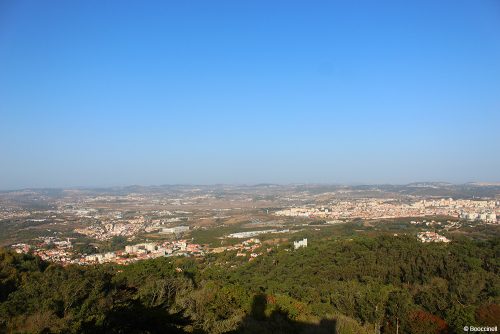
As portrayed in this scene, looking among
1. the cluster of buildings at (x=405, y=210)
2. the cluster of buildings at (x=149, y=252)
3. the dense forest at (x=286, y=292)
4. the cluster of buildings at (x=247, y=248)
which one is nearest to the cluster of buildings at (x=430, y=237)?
the dense forest at (x=286, y=292)

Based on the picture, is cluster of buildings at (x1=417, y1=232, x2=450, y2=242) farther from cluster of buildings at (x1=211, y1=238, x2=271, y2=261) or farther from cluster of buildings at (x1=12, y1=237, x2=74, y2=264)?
cluster of buildings at (x1=12, y1=237, x2=74, y2=264)

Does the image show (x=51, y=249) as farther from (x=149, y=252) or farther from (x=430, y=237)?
(x=430, y=237)

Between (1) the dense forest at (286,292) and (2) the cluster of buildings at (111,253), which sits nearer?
(1) the dense forest at (286,292)

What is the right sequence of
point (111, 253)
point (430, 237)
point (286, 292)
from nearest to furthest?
point (286, 292) → point (111, 253) → point (430, 237)

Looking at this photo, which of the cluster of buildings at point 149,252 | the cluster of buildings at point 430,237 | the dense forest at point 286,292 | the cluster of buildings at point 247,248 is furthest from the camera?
the cluster of buildings at point 430,237

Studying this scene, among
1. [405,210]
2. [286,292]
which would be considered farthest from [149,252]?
[405,210]

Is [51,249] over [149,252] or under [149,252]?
over

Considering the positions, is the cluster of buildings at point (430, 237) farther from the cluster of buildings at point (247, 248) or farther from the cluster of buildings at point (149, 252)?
the cluster of buildings at point (149, 252)

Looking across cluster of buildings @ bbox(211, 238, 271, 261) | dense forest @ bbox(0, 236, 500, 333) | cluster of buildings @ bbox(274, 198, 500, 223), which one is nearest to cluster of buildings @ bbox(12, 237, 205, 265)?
cluster of buildings @ bbox(211, 238, 271, 261)
